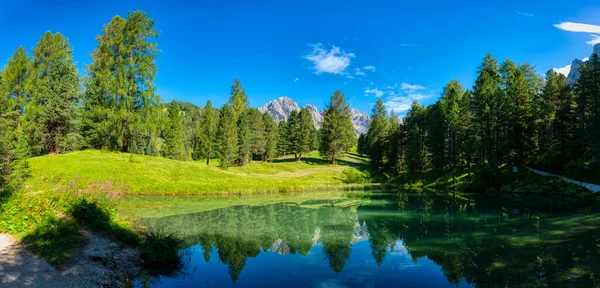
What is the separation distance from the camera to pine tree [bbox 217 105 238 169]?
2559 inches

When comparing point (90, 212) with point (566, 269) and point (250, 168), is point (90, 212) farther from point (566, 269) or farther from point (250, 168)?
point (250, 168)

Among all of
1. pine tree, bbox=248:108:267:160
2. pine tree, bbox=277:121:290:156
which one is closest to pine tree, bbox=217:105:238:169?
pine tree, bbox=248:108:267:160

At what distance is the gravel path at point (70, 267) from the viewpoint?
8.05 m

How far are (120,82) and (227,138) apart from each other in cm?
2361

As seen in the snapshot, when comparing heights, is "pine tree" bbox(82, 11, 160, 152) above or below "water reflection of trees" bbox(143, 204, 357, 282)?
above

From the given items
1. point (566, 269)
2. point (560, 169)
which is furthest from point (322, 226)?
point (560, 169)

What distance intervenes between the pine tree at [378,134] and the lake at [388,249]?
6006 centimetres

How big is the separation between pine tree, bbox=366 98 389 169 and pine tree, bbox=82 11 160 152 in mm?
56484

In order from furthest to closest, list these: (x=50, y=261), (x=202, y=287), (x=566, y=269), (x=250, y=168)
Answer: (x=250, y=168) → (x=566, y=269) → (x=202, y=287) → (x=50, y=261)

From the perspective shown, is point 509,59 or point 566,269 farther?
point 509,59

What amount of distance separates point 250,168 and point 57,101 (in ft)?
114

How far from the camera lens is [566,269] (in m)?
11.5

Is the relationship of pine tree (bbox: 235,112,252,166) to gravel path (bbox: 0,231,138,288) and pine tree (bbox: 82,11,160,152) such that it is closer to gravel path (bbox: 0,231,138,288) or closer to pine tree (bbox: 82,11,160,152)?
pine tree (bbox: 82,11,160,152)

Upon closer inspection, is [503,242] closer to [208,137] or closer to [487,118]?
[487,118]
